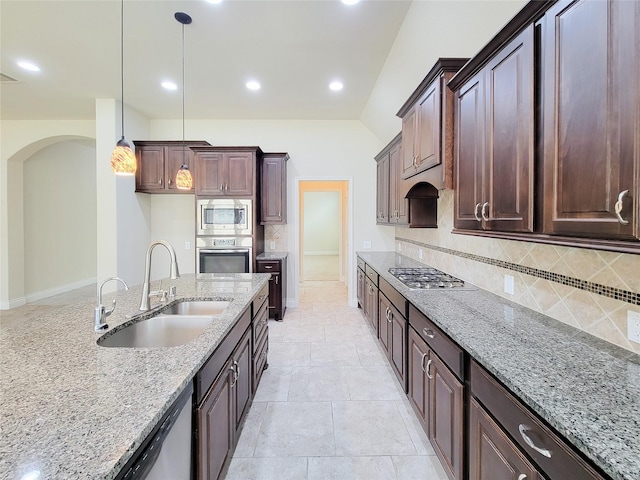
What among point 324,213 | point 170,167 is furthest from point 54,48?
point 324,213

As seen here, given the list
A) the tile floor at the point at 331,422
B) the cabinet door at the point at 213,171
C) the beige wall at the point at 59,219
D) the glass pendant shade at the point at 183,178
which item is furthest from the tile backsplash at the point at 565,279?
the beige wall at the point at 59,219

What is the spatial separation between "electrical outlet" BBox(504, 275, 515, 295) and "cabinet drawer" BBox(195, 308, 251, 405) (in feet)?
5.96

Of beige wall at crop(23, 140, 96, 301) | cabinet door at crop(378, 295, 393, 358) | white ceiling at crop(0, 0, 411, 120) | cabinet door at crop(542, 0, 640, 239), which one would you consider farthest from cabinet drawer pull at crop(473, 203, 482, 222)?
beige wall at crop(23, 140, 96, 301)

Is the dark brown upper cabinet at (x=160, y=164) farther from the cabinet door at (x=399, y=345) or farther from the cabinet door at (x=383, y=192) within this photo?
the cabinet door at (x=399, y=345)

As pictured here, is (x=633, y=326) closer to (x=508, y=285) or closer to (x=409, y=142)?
(x=508, y=285)

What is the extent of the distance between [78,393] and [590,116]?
1.91 meters

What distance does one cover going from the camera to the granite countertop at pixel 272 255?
4426 millimetres

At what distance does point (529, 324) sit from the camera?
1563 mm

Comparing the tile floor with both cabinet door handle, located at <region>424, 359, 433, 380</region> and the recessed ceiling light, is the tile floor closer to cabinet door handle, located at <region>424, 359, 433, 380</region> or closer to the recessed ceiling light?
cabinet door handle, located at <region>424, 359, 433, 380</region>

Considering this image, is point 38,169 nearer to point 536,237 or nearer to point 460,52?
point 460,52

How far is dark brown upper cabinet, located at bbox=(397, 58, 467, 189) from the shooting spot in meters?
2.03

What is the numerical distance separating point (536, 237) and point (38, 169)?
7774 millimetres

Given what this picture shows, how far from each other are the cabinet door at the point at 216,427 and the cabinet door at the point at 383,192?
322 centimetres

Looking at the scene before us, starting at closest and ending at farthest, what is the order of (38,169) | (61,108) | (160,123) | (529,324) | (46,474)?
(46,474)
(529,324)
(61,108)
(160,123)
(38,169)
